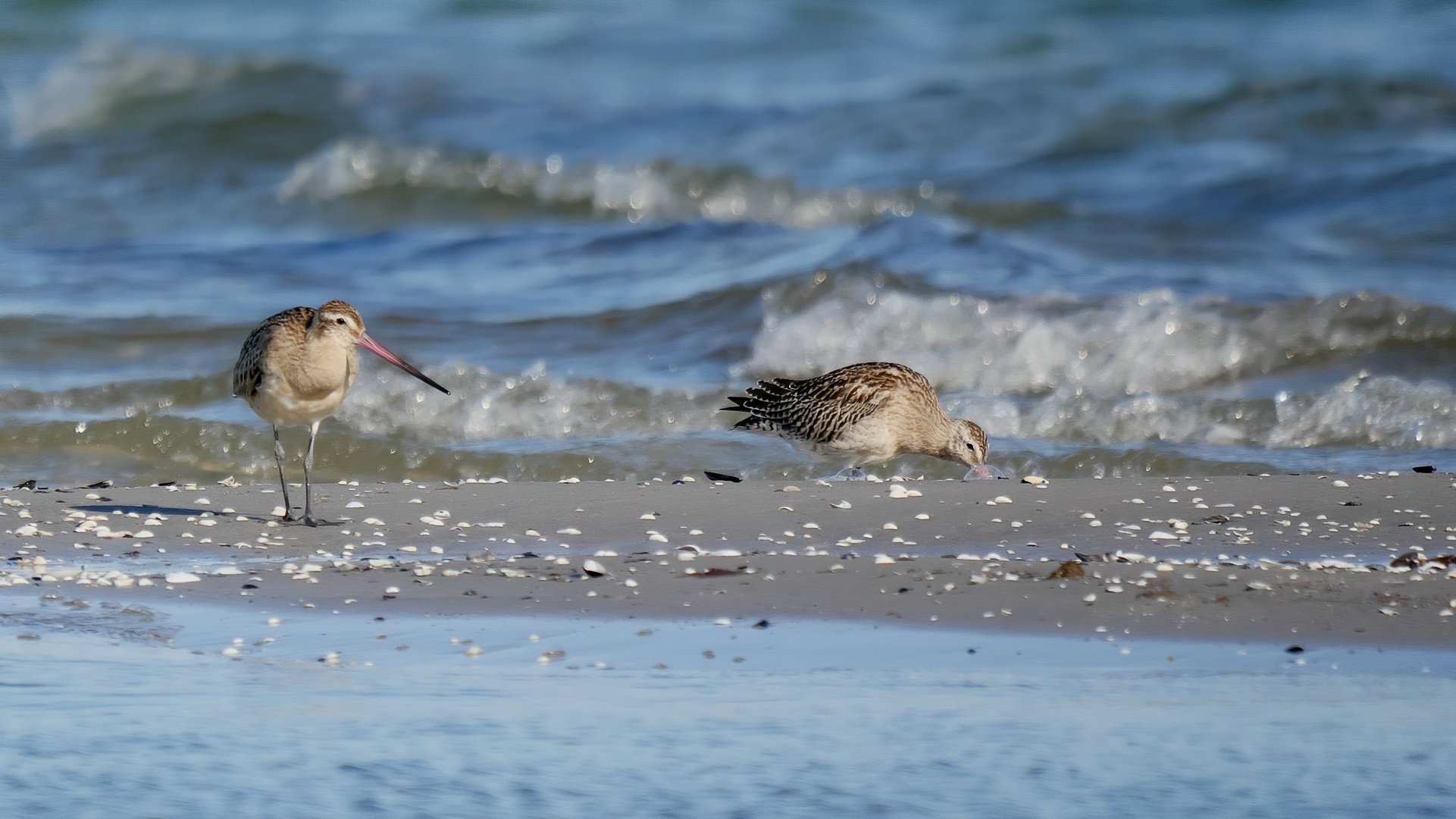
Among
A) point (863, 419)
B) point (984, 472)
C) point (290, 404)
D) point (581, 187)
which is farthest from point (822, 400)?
point (581, 187)

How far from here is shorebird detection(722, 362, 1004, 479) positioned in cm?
830

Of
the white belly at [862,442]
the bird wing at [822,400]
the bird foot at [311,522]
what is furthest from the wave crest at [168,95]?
the bird foot at [311,522]

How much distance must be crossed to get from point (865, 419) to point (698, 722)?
4628 millimetres

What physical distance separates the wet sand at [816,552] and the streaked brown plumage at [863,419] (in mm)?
927

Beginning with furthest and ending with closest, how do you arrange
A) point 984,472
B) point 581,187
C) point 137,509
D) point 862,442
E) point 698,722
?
point 581,187 < point 862,442 < point 984,472 < point 137,509 < point 698,722

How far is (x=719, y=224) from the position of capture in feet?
49.2

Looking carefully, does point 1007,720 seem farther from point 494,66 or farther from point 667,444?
point 494,66

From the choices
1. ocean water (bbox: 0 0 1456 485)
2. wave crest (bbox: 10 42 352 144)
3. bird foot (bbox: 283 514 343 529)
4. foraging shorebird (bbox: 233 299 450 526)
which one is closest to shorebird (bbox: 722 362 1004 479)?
ocean water (bbox: 0 0 1456 485)

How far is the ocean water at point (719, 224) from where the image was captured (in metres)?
9.31

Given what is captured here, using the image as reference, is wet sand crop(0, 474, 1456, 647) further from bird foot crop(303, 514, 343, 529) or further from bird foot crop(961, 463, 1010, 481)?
bird foot crop(961, 463, 1010, 481)

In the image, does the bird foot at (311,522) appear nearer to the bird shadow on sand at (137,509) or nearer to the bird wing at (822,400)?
the bird shadow on sand at (137,509)

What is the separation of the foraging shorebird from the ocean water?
1770 mm

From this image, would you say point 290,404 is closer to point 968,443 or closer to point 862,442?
point 862,442

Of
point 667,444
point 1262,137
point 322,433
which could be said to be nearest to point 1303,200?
point 1262,137
